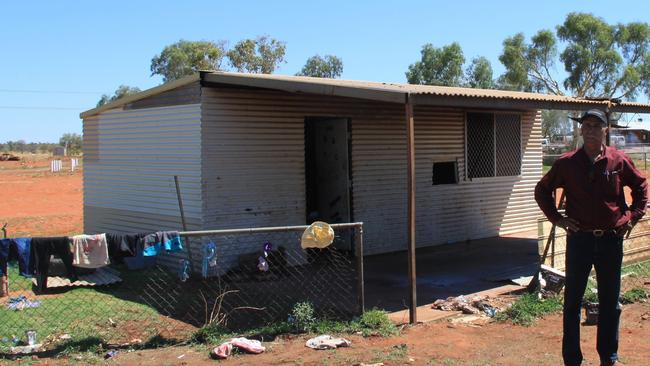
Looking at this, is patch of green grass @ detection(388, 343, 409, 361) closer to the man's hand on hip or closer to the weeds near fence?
the weeds near fence

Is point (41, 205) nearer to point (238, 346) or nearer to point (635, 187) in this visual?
point (238, 346)

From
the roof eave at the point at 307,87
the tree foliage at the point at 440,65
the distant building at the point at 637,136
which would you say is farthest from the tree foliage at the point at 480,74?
the roof eave at the point at 307,87

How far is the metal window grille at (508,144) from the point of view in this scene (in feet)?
40.0

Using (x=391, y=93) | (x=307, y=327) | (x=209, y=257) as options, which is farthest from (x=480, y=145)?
(x=307, y=327)

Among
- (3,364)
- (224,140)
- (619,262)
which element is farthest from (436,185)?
(3,364)

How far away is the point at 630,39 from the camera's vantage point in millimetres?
42406

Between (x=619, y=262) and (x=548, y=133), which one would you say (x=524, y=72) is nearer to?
(x=548, y=133)

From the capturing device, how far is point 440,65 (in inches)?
1740

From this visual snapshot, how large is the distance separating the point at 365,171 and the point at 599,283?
6072mm

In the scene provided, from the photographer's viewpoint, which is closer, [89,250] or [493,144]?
[89,250]

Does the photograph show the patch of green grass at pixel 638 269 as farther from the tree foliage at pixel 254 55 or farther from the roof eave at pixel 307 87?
the tree foliage at pixel 254 55

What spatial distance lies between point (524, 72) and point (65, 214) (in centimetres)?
3422

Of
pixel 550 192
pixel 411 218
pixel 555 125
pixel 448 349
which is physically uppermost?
pixel 555 125

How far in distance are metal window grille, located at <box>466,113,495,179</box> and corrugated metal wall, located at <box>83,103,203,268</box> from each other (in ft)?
17.4
